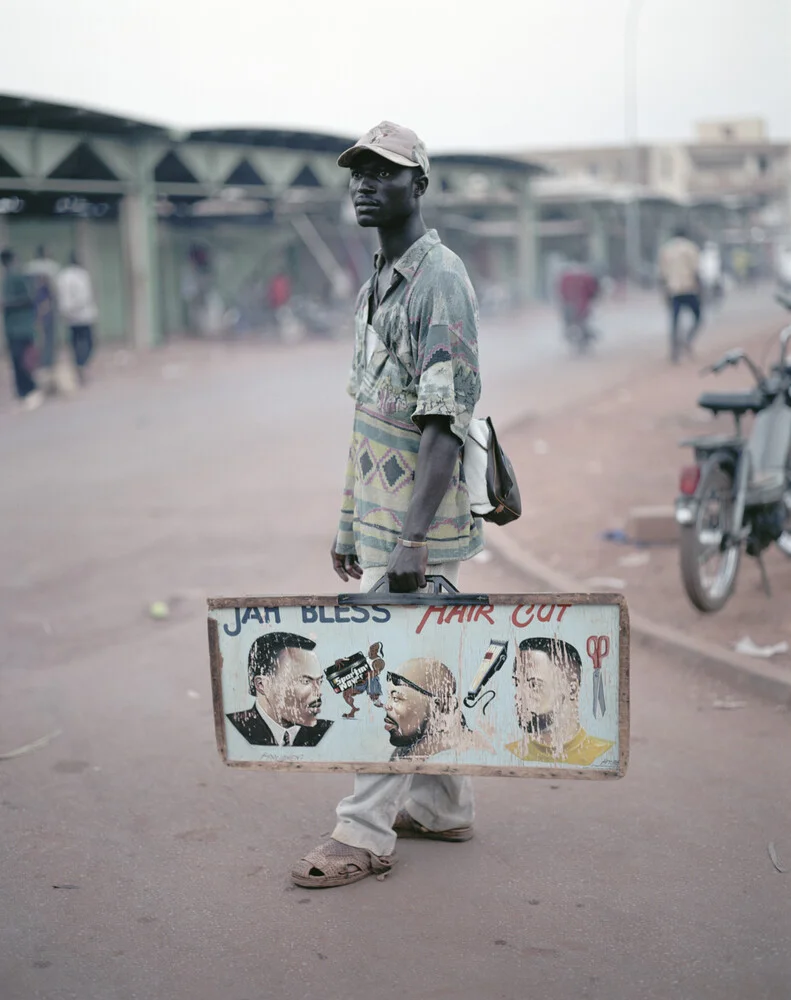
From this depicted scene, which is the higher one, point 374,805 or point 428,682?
point 428,682

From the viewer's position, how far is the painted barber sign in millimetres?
3266

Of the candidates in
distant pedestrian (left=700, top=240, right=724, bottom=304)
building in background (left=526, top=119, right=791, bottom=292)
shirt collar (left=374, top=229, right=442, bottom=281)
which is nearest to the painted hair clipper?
shirt collar (left=374, top=229, right=442, bottom=281)

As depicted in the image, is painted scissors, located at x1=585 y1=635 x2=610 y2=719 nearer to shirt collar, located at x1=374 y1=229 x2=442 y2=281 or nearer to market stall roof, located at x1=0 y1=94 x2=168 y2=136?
shirt collar, located at x1=374 y1=229 x2=442 y2=281

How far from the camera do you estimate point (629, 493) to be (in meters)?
9.40

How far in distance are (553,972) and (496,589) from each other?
4.21 meters

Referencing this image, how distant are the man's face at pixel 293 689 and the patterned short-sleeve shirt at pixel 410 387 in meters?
0.36

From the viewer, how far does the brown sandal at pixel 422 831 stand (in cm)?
385

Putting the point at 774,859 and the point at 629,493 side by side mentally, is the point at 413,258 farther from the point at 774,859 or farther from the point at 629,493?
the point at 629,493

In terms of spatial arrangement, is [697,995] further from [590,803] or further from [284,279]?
[284,279]

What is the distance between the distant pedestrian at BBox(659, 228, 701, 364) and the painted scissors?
15441mm

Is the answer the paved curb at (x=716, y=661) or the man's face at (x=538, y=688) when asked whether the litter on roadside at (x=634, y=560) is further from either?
the man's face at (x=538, y=688)

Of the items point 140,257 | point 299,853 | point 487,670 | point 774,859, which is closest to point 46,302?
point 140,257

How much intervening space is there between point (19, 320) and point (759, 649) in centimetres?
1307

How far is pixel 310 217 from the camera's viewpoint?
31.0m
